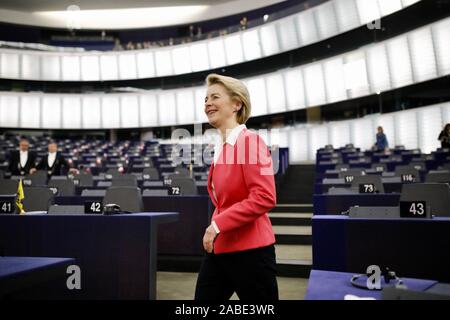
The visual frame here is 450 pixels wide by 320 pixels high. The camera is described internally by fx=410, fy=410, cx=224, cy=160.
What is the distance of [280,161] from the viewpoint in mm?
11617

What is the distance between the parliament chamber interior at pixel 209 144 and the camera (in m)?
2.80

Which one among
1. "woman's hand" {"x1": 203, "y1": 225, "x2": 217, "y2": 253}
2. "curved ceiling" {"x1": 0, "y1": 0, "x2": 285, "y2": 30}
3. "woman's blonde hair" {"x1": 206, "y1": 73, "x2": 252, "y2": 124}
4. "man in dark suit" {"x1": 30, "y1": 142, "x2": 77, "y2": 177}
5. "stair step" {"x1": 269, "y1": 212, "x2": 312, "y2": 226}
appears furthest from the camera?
"curved ceiling" {"x1": 0, "y1": 0, "x2": 285, "y2": 30}

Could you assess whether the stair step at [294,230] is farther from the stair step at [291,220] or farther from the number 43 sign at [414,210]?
the number 43 sign at [414,210]

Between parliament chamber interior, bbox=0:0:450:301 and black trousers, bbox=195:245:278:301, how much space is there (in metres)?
0.06

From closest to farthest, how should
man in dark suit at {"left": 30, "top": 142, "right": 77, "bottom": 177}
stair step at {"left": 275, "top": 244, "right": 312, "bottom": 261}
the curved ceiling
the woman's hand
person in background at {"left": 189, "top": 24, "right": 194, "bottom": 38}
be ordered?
the woman's hand < stair step at {"left": 275, "top": 244, "right": 312, "bottom": 261} < man in dark suit at {"left": 30, "top": 142, "right": 77, "bottom": 177} < the curved ceiling < person in background at {"left": 189, "top": 24, "right": 194, "bottom": 38}

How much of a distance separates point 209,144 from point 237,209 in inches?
624

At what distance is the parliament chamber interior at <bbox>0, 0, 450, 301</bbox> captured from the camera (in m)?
2.80

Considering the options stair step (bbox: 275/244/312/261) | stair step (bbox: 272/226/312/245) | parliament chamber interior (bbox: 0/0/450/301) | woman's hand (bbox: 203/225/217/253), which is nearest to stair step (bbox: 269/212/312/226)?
parliament chamber interior (bbox: 0/0/450/301)

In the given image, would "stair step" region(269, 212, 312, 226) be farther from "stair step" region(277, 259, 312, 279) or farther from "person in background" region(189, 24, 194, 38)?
"person in background" region(189, 24, 194, 38)

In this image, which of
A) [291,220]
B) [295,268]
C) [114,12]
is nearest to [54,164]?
[291,220]

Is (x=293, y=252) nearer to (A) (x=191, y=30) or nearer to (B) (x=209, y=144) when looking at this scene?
(B) (x=209, y=144)

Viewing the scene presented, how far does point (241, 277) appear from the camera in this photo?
176 cm
